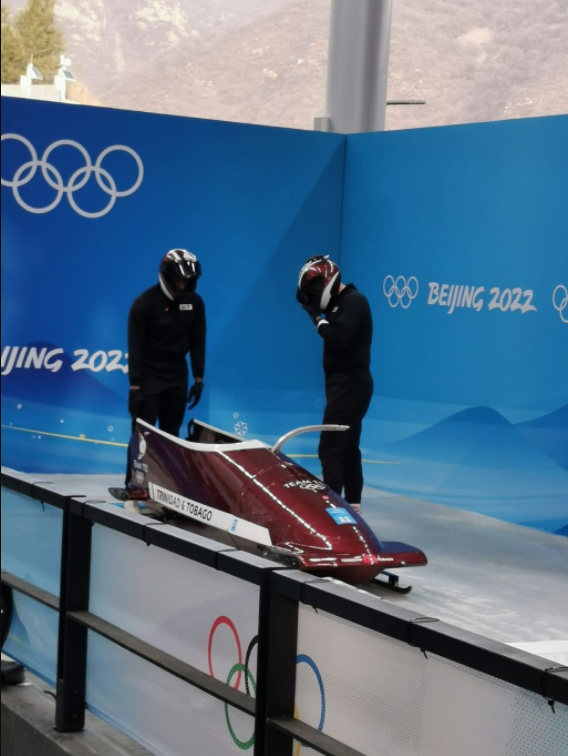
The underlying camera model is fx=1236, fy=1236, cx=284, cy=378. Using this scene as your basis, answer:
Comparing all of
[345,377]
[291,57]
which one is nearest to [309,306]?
[345,377]

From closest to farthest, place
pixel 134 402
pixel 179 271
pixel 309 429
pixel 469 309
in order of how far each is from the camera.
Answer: pixel 309 429, pixel 179 271, pixel 134 402, pixel 469 309

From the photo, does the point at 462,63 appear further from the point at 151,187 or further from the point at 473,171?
the point at 151,187

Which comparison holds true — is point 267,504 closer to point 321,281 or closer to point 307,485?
point 307,485

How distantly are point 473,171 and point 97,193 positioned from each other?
2.98 metres

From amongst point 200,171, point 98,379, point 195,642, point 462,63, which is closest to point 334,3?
point 462,63

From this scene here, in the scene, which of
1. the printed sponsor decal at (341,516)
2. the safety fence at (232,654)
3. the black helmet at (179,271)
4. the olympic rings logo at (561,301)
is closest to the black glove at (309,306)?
the black helmet at (179,271)

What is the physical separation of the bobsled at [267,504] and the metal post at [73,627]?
2206 mm

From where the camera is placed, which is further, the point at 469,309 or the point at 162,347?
the point at 469,309

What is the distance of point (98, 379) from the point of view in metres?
9.96

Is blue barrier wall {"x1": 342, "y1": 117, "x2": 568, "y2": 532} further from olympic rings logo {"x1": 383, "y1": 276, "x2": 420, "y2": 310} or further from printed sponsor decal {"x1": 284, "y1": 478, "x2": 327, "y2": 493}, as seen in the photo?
printed sponsor decal {"x1": 284, "y1": 478, "x2": 327, "y2": 493}

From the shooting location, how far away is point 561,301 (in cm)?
827

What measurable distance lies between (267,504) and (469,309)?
11.2 feet

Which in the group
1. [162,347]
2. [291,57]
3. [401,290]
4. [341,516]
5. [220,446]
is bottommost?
[341,516]

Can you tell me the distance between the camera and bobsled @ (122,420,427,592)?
602cm
